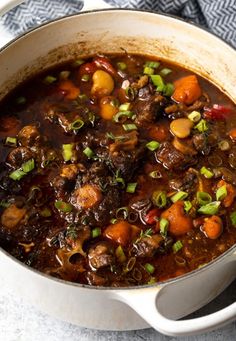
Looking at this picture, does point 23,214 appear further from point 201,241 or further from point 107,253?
point 201,241

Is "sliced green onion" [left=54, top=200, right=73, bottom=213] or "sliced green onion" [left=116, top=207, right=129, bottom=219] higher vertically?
"sliced green onion" [left=54, top=200, right=73, bottom=213]

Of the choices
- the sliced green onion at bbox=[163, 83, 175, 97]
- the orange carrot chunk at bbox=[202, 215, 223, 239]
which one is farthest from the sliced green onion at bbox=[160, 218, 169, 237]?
the sliced green onion at bbox=[163, 83, 175, 97]

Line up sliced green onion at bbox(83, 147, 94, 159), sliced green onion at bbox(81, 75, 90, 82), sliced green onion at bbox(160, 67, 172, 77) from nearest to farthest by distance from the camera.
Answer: sliced green onion at bbox(83, 147, 94, 159) < sliced green onion at bbox(81, 75, 90, 82) < sliced green onion at bbox(160, 67, 172, 77)

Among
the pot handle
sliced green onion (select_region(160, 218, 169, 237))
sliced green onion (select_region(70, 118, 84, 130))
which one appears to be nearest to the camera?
the pot handle

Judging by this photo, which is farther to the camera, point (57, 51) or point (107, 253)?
point (57, 51)

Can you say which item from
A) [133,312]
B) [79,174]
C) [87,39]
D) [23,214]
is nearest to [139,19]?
Result: [87,39]

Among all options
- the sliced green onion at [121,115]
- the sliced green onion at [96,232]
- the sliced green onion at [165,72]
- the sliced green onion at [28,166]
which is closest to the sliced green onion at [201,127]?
the sliced green onion at [121,115]

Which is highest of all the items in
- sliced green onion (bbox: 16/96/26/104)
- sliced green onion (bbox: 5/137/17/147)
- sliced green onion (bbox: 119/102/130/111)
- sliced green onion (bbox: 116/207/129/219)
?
sliced green onion (bbox: 16/96/26/104)

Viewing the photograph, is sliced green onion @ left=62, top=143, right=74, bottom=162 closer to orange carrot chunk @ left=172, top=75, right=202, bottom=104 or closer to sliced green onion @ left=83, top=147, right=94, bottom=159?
sliced green onion @ left=83, top=147, right=94, bottom=159
